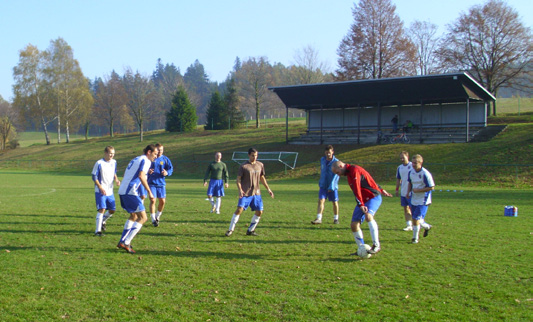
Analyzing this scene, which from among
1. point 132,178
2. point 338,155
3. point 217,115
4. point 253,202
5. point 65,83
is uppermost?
point 65,83

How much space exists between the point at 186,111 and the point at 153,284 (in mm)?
65224

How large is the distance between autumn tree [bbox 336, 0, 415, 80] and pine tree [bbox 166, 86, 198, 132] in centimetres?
2972

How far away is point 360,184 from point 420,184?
6.69 feet

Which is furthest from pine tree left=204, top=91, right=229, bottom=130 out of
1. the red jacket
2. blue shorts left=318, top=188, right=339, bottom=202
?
the red jacket

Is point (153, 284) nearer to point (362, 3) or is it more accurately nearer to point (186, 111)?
point (362, 3)

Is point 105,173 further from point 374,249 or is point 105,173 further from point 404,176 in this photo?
point 404,176

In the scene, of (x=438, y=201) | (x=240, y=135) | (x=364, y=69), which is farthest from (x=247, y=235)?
(x=240, y=135)

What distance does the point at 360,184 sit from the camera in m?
8.09

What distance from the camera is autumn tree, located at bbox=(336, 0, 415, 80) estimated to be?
161 ft

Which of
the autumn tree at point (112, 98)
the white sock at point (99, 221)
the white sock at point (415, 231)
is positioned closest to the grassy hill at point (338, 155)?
the autumn tree at point (112, 98)

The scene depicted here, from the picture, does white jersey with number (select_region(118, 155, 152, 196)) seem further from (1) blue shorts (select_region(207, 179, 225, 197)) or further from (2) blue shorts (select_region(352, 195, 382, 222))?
(1) blue shorts (select_region(207, 179, 225, 197))

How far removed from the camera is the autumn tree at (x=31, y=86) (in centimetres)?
6919

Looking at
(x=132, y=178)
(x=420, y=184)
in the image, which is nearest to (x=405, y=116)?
(x=420, y=184)

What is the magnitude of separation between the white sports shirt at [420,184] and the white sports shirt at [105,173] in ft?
22.5
